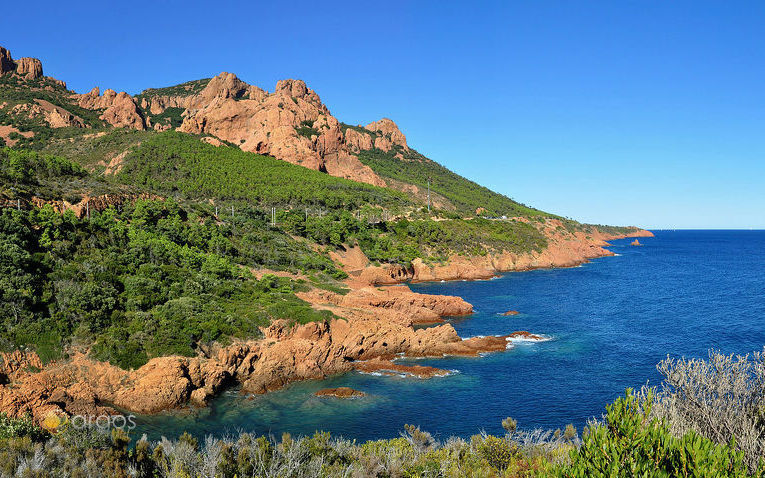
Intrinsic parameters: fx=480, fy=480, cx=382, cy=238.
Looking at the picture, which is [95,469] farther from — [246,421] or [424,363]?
[424,363]

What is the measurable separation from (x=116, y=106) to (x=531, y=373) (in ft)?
470

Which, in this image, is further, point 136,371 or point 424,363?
point 424,363

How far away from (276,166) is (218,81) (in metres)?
67.4

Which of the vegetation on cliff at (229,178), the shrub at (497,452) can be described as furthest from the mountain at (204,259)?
the shrub at (497,452)

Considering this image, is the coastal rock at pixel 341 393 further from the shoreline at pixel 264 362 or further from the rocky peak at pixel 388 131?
the rocky peak at pixel 388 131

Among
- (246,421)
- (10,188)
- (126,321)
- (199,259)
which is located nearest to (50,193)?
(10,188)

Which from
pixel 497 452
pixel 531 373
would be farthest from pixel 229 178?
pixel 497 452

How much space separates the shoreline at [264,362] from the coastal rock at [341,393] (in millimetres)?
3075

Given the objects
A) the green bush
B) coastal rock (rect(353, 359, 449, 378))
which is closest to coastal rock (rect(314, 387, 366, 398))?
coastal rock (rect(353, 359, 449, 378))

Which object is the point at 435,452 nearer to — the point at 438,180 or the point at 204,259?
the point at 204,259

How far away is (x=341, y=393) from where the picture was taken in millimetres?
30156

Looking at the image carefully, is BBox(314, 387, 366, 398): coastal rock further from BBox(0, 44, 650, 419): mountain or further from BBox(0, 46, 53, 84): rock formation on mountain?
BBox(0, 46, 53, 84): rock formation on mountain

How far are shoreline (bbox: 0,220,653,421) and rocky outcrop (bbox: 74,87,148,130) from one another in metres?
117

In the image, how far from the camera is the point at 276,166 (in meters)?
114
